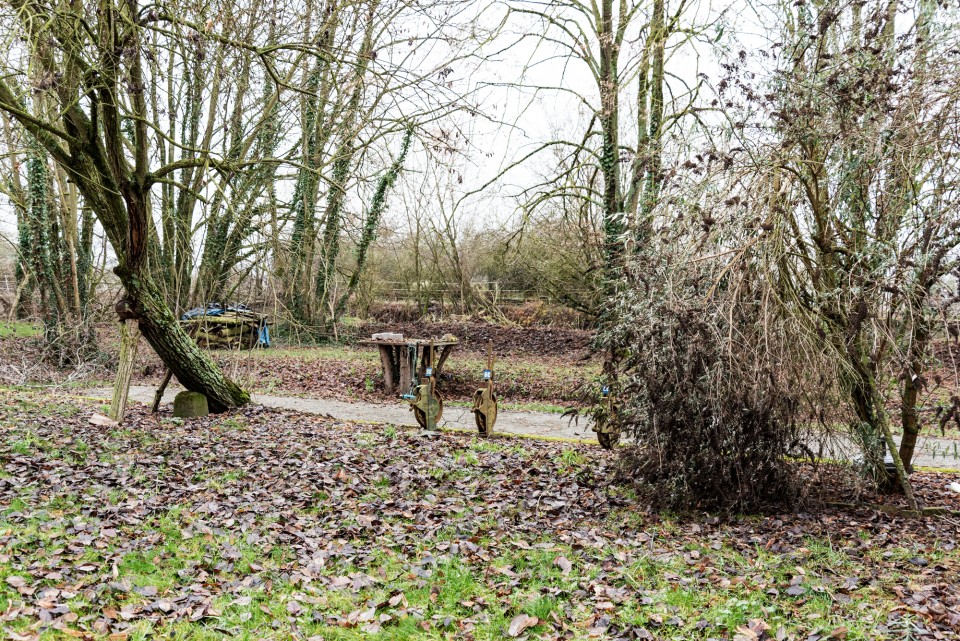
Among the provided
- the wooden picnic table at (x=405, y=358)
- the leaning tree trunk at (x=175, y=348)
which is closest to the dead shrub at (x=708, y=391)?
the leaning tree trunk at (x=175, y=348)

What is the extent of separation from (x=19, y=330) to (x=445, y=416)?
523 inches

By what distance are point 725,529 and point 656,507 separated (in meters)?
0.59

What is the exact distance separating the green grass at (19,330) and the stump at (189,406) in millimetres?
9209

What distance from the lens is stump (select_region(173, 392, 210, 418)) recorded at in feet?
31.4

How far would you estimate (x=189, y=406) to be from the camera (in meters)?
9.59

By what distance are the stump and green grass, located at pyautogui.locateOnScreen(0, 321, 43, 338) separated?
9.21m

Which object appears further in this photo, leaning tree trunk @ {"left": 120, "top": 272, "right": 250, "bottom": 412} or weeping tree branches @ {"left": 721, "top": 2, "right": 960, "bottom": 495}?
leaning tree trunk @ {"left": 120, "top": 272, "right": 250, "bottom": 412}

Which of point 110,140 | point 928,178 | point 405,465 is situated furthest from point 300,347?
point 928,178

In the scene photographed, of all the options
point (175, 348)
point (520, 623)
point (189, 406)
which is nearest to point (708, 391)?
point (520, 623)

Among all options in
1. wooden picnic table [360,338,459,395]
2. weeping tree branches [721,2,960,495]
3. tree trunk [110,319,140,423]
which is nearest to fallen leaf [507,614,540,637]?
weeping tree branches [721,2,960,495]

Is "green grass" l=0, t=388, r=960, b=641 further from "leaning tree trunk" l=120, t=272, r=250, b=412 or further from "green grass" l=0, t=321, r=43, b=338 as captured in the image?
"green grass" l=0, t=321, r=43, b=338

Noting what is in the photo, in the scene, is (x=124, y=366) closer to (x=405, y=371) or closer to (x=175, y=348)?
(x=175, y=348)

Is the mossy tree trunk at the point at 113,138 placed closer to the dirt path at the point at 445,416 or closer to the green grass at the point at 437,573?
the dirt path at the point at 445,416

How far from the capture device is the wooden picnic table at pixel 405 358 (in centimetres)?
1224
